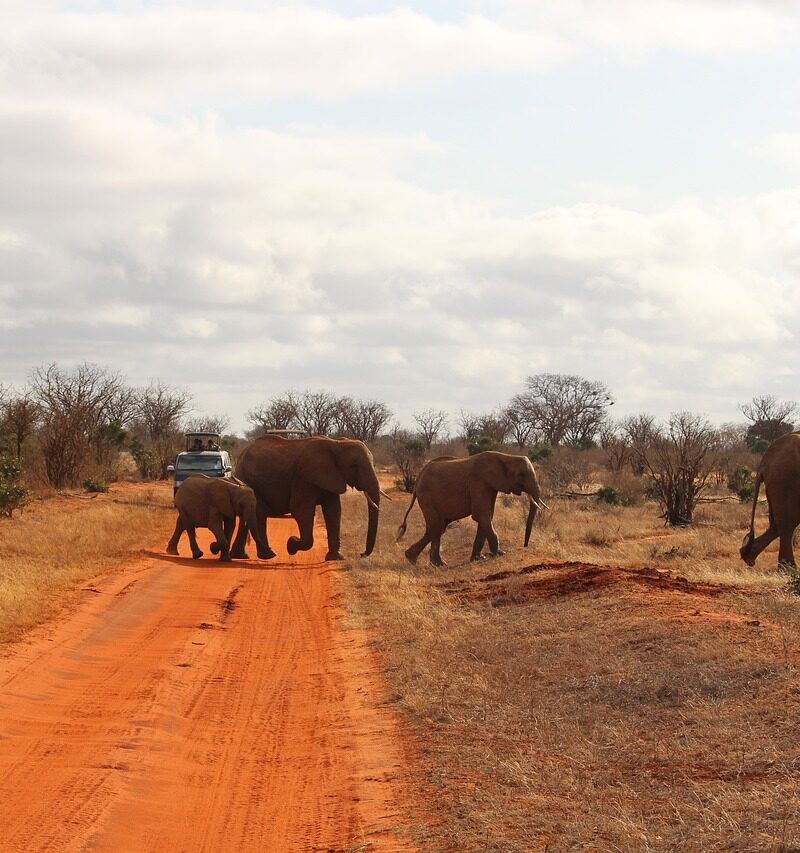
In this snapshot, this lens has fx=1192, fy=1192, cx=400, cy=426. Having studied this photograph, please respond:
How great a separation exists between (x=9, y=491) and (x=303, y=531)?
7.91 metres

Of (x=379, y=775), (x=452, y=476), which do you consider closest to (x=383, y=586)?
(x=452, y=476)

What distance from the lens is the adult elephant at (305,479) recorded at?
25.0 metres

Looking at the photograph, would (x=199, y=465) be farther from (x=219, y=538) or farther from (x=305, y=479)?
(x=219, y=538)

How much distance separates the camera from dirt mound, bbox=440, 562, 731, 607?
15.0 m

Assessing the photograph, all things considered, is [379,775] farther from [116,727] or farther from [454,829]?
[116,727]

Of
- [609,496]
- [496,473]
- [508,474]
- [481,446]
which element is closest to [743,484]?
[609,496]

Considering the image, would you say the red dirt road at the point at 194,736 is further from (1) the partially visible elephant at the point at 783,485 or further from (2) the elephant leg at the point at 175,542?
(2) the elephant leg at the point at 175,542

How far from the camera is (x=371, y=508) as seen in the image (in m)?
24.3

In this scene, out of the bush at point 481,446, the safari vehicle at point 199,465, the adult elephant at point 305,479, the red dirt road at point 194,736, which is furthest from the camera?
the bush at point 481,446

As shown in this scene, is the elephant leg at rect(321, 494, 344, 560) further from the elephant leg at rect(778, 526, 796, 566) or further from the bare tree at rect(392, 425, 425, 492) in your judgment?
the bare tree at rect(392, 425, 425, 492)

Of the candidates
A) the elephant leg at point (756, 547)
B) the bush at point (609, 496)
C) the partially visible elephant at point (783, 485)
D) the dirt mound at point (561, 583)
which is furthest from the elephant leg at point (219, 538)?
the bush at point (609, 496)

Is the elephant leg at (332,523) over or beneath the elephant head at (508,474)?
beneath

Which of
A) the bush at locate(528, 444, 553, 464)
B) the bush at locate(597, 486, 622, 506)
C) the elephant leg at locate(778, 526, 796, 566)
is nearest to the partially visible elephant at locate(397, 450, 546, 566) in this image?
the elephant leg at locate(778, 526, 796, 566)

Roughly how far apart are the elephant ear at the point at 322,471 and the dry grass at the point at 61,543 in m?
3.90
